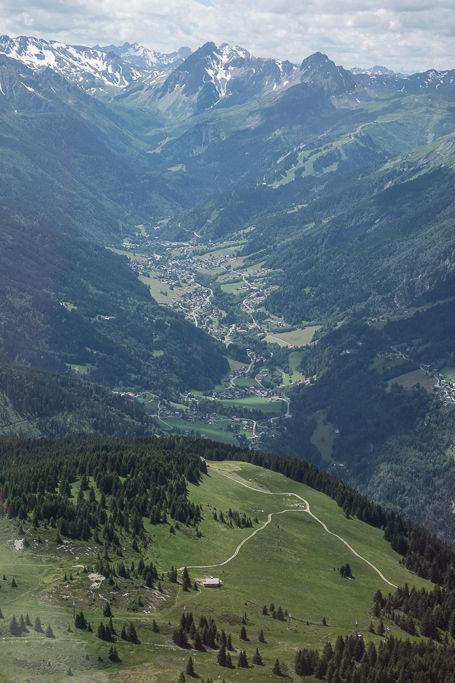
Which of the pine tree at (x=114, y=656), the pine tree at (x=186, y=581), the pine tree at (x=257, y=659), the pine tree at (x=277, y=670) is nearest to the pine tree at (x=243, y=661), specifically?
the pine tree at (x=257, y=659)

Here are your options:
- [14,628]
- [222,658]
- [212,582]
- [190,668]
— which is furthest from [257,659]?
[14,628]

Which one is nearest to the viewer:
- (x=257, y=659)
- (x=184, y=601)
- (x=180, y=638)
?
(x=257, y=659)

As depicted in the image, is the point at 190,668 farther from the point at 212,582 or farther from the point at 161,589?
the point at 212,582

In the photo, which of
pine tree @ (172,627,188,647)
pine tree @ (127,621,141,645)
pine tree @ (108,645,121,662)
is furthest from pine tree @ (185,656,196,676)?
pine tree @ (127,621,141,645)

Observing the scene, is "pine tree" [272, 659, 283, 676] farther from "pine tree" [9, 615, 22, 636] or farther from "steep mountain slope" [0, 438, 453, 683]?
"pine tree" [9, 615, 22, 636]

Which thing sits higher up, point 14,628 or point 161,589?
point 161,589

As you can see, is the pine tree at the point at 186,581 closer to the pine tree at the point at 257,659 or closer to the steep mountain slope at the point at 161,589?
the steep mountain slope at the point at 161,589
